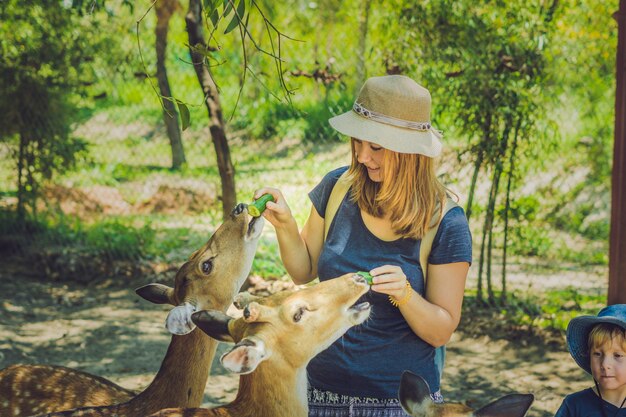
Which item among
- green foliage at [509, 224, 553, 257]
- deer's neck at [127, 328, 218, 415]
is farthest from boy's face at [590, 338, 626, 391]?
green foliage at [509, 224, 553, 257]

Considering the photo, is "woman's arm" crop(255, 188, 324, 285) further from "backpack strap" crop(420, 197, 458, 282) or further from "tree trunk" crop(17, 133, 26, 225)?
"tree trunk" crop(17, 133, 26, 225)

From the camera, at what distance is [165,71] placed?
9727mm

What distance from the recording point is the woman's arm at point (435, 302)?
292cm

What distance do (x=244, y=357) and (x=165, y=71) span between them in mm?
7438

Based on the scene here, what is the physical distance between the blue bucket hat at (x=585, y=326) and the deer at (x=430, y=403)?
1.67 ft

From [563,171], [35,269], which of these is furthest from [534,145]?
[35,269]

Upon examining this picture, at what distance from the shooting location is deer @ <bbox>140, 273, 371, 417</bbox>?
3.03 m

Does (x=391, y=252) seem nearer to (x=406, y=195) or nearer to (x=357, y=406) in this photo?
(x=406, y=195)

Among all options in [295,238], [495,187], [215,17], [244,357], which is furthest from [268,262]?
[244,357]

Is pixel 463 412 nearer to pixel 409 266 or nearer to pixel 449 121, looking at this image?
pixel 409 266

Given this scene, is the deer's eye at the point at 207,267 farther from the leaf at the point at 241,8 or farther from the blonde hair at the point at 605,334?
the blonde hair at the point at 605,334

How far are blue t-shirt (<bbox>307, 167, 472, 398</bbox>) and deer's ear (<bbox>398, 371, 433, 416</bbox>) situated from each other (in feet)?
0.70

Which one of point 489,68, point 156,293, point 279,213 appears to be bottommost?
point 156,293

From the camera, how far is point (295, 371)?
10.2 ft
